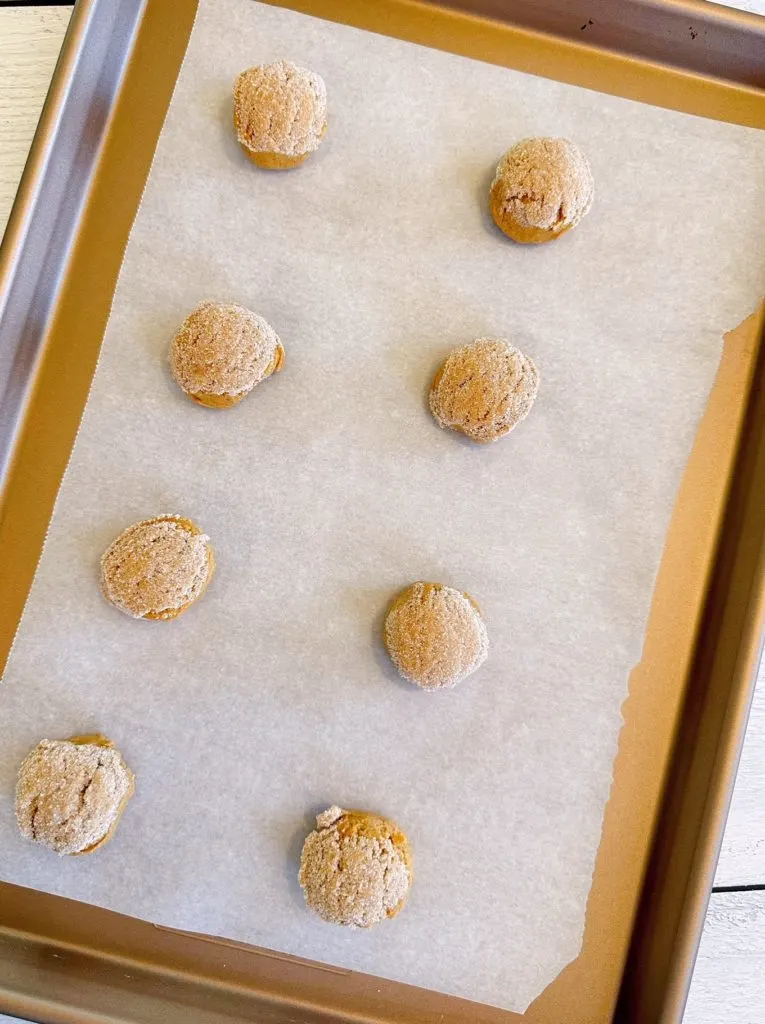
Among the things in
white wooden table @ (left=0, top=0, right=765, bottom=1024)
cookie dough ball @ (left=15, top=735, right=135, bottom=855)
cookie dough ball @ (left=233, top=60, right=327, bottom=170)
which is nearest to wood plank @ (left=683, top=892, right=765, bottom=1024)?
white wooden table @ (left=0, top=0, right=765, bottom=1024)

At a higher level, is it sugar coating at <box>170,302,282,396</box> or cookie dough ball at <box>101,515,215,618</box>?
sugar coating at <box>170,302,282,396</box>

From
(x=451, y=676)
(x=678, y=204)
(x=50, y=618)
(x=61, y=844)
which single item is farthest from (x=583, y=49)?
(x=61, y=844)

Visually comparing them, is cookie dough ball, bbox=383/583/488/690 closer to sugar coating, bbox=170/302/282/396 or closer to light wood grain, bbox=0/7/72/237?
sugar coating, bbox=170/302/282/396

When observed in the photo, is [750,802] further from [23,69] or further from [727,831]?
[23,69]

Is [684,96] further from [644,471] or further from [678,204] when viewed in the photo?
[644,471]

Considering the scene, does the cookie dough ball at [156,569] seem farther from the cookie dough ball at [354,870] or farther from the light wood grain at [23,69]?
the light wood grain at [23,69]
